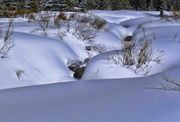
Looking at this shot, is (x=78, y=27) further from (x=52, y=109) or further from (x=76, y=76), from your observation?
(x=52, y=109)

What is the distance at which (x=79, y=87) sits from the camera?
4.68 metres

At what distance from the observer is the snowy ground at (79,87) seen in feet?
10.9

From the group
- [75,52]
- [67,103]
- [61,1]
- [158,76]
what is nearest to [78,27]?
[75,52]

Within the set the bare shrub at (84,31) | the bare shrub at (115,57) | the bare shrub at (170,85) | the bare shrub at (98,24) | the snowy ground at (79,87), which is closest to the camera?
the snowy ground at (79,87)

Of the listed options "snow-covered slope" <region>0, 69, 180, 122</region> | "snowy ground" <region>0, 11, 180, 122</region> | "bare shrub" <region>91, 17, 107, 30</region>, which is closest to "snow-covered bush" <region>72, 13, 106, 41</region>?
"bare shrub" <region>91, 17, 107, 30</region>

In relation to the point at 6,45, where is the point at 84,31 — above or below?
below

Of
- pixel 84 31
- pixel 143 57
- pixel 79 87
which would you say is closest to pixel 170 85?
pixel 79 87

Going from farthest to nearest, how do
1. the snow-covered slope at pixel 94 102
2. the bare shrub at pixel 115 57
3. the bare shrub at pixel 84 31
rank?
1. the bare shrub at pixel 84 31
2. the bare shrub at pixel 115 57
3. the snow-covered slope at pixel 94 102

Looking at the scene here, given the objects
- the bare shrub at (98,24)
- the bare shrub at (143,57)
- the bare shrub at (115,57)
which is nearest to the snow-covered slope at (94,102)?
the bare shrub at (143,57)

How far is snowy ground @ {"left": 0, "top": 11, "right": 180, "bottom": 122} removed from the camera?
10.9ft

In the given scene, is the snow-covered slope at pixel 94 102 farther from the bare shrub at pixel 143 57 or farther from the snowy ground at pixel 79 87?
the bare shrub at pixel 143 57

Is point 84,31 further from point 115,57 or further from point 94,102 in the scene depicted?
point 94,102

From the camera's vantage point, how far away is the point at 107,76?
5812 millimetres

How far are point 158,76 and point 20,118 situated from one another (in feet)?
6.63
